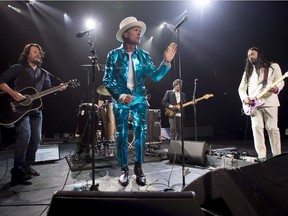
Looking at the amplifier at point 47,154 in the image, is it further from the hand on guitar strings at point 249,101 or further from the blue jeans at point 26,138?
the hand on guitar strings at point 249,101

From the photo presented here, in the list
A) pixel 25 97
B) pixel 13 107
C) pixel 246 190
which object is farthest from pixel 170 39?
pixel 246 190

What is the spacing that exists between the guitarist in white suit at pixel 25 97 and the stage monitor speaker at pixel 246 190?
2758 millimetres

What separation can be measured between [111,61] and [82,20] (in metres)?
6.41

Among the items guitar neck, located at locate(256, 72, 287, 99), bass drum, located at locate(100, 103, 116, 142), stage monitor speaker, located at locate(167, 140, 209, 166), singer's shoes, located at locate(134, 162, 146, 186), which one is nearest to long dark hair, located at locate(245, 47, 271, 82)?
guitar neck, located at locate(256, 72, 287, 99)

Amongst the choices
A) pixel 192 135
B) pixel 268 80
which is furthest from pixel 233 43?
pixel 268 80

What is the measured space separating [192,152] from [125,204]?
10.6 ft

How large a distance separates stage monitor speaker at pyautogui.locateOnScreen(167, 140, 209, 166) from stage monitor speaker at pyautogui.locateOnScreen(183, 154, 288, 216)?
2.44 m

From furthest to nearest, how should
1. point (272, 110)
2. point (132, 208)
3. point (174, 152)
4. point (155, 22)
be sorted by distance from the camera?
point (155, 22) → point (174, 152) → point (272, 110) → point (132, 208)

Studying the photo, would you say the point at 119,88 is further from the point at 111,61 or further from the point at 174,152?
the point at 174,152

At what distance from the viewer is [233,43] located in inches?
391

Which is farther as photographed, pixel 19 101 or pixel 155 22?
pixel 155 22

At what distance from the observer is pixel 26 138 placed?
320cm

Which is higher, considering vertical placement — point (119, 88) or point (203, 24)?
point (203, 24)

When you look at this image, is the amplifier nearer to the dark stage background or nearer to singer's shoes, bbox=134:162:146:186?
singer's shoes, bbox=134:162:146:186
